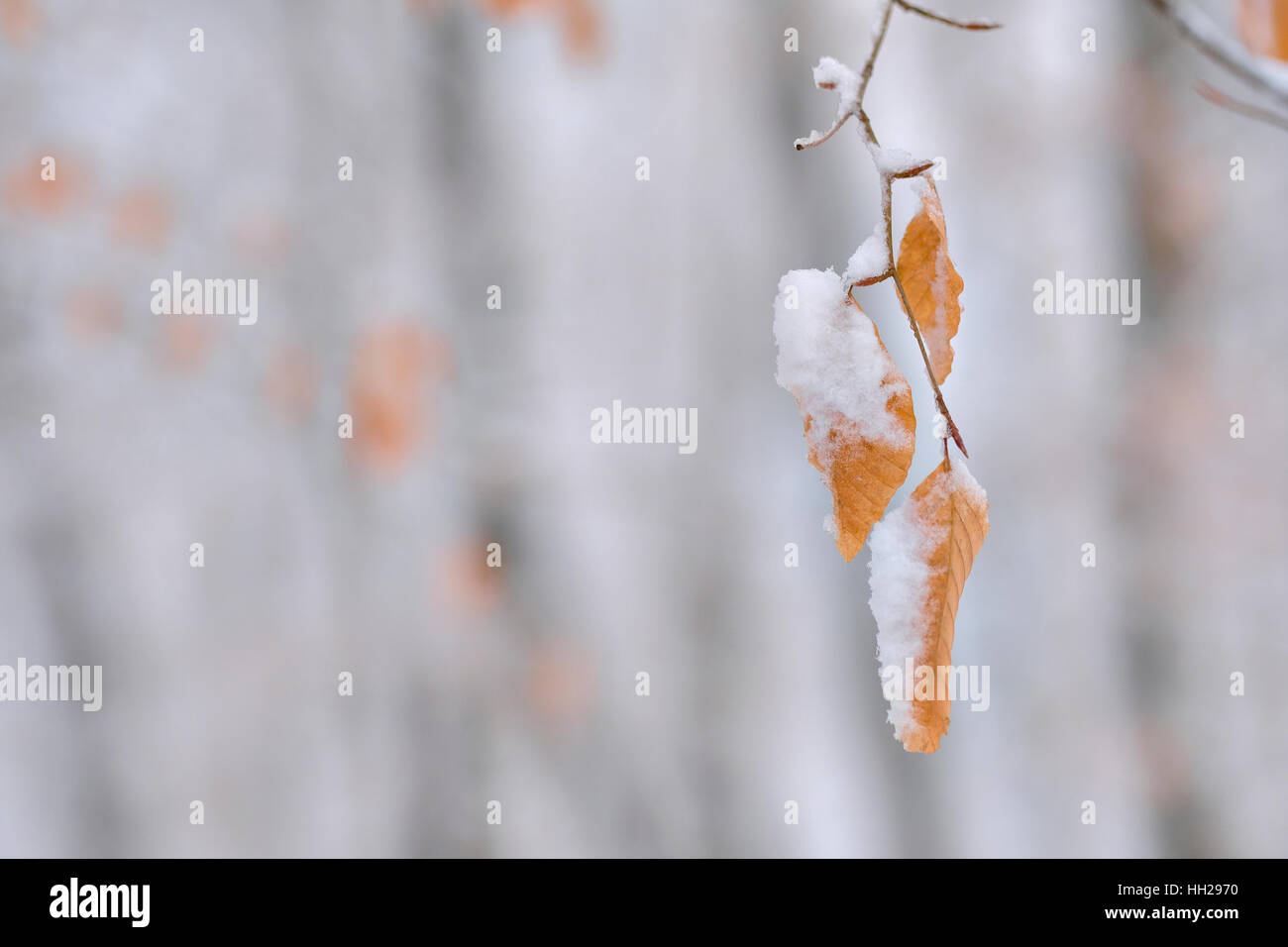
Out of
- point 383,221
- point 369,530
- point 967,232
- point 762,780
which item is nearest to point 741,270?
point 967,232

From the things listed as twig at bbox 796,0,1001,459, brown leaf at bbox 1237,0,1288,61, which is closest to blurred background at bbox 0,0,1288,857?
brown leaf at bbox 1237,0,1288,61

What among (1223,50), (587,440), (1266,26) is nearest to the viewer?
(1223,50)

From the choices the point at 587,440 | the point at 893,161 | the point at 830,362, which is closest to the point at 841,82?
the point at 893,161

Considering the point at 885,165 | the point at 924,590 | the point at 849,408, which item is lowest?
the point at 924,590

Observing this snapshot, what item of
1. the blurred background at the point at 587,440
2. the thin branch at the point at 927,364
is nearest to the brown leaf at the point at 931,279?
the thin branch at the point at 927,364

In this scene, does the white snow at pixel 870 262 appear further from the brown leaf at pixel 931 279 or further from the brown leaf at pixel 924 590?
the brown leaf at pixel 924 590

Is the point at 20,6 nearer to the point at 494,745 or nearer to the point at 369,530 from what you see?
the point at 369,530

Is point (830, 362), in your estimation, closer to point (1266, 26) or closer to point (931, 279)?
point (931, 279)
